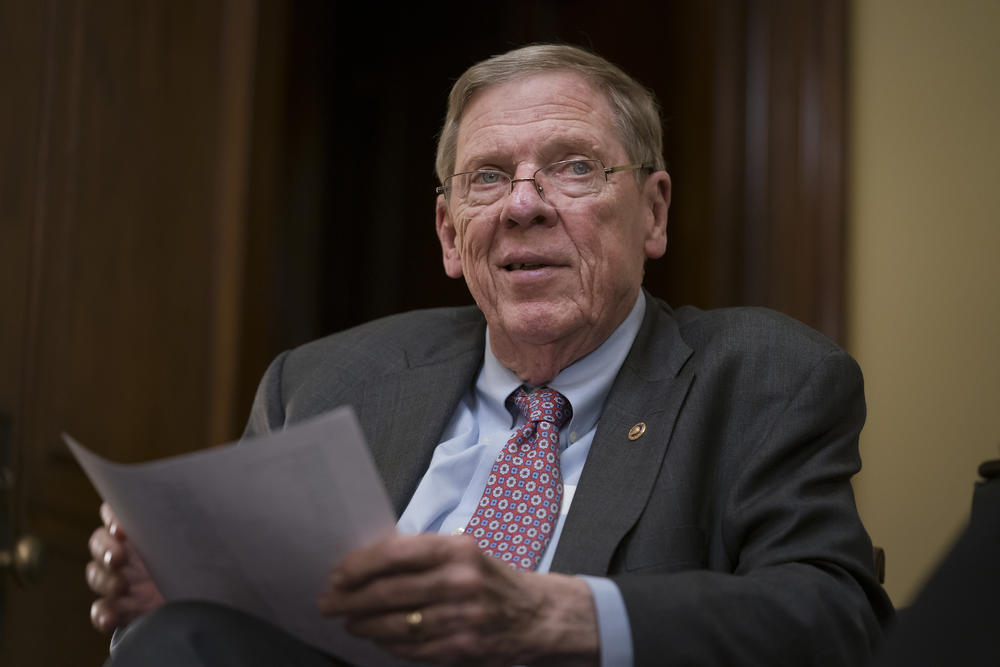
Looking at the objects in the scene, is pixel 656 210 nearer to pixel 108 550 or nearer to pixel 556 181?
pixel 556 181

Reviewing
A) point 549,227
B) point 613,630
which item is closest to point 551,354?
point 549,227

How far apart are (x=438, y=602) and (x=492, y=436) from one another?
0.66 metres

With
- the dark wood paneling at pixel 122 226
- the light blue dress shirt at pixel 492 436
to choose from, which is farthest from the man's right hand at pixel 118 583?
the dark wood paneling at pixel 122 226

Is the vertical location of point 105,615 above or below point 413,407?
below

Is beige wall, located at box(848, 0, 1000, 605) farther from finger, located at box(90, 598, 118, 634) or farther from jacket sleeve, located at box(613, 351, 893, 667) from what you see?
finger, located at box(90, 598, 118, 634)

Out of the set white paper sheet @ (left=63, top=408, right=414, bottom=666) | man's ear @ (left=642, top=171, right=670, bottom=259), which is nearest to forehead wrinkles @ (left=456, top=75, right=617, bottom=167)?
man's ear @ (left=642, top=171, right=670, bottom=259)

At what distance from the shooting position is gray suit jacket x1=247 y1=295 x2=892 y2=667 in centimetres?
116

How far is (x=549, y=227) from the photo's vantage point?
1.63 m

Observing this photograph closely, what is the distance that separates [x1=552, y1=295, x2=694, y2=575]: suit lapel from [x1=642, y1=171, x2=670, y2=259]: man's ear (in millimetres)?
189

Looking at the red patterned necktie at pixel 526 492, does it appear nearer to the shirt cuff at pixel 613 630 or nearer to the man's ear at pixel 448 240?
the shirt cuff at pixel 613 630

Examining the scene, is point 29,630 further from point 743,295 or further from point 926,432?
point 926,432

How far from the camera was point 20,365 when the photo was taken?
8.55ft

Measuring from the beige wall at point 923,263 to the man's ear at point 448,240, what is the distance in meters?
0.98

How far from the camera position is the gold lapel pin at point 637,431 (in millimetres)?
1471
